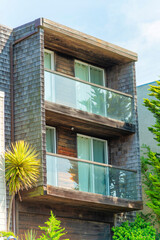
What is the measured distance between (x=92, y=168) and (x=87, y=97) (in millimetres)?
2599

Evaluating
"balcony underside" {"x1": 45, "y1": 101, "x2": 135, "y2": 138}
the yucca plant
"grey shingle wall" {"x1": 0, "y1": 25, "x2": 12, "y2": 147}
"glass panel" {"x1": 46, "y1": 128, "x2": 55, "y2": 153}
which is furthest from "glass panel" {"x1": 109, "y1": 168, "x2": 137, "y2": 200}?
"grey shingle wall" {"x1": 0, "y1": 25, "x2": 12, "y2": 147}

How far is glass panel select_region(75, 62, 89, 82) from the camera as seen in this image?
22.7 m

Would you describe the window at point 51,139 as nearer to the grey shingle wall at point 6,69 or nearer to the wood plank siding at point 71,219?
the grey shingle wall at point 6,69

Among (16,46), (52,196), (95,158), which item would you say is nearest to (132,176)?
(95,158)

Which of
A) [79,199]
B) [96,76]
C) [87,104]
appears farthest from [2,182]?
[96,76]

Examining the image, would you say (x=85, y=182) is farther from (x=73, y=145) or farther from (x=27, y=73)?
(x=27, y=73)

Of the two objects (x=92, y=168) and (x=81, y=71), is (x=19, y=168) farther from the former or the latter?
(x=81, y=71)

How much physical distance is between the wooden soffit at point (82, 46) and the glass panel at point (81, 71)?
319 mm

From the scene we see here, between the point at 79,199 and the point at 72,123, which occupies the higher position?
the point at 72,123

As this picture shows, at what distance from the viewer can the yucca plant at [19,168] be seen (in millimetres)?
17547

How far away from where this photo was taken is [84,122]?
20656 mm

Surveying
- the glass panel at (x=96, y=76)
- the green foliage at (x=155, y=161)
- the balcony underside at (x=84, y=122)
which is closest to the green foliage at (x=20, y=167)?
the balcony underside at (x=84, y=122)

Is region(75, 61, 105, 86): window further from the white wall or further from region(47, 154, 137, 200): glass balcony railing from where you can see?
the white wall

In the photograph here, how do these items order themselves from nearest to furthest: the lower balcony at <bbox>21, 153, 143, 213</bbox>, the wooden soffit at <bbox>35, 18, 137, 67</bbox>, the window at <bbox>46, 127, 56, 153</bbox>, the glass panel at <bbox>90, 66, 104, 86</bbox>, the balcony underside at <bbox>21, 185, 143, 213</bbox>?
the balcony underside at <bbox>21, 185, 143, 213</bbox> → the lower balcony at <bbox>21, 153, 143, 213</bbox> → the wooden soffit at <bbox>35, 18, 137, 67</bbox> → the window at <bbox>46, 127, 56, 153</bbox> → the glass panel at <bbox>90, 66, 104, 86</bbox>
